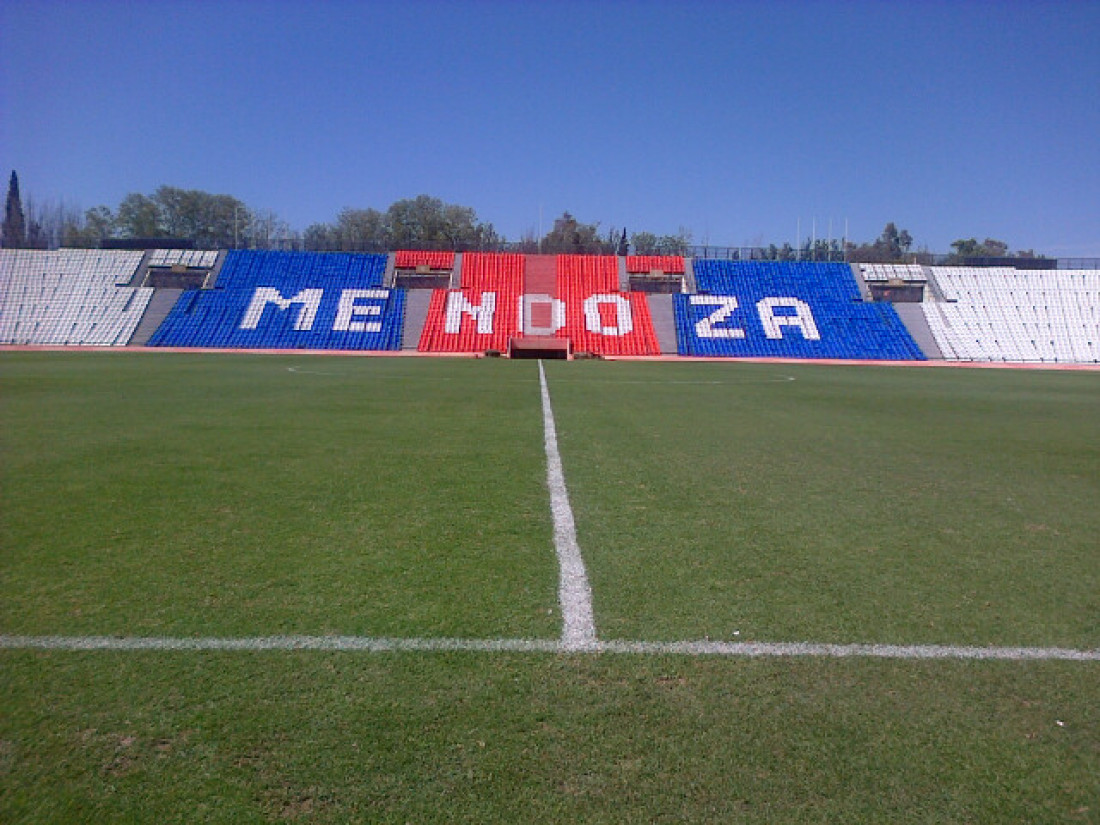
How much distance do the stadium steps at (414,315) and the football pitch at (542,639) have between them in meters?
34.1

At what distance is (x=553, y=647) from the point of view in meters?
3.33

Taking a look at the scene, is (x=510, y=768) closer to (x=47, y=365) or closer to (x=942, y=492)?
(x=942, y=492)

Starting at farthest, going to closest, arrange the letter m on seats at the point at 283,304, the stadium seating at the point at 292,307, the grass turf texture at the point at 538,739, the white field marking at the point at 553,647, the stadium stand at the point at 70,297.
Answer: the letter m on seats at the point at 283,304 → the stadium stand at the point at 70,297 → the stadium seating at the point at 292,307 → the white field marking at the point at 553,647 → the grass turf texture at the point at 538,739

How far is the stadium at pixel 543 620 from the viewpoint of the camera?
242 cm

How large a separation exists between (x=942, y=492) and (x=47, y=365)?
83.8ft

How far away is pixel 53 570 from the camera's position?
4.22 metres

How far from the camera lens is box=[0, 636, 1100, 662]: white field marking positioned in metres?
3.29

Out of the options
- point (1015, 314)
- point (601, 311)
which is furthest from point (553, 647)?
point (1015, 314)

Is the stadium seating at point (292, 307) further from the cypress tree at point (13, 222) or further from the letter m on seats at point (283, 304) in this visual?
the cypress tree at point (13, 222)

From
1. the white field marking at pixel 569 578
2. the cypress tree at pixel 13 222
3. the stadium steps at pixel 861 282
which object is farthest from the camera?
the cypress tree at pixel 13 222

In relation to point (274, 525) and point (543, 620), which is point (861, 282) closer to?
Result: point (274, 525)

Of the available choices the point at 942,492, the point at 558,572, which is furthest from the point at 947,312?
the point at 558,572

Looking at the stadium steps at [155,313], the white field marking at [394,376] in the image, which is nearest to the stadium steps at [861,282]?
the white field marking at [394,376]

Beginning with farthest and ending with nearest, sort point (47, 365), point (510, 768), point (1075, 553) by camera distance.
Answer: point (47, 365) → point (1075, 553) → point (510, 768)
